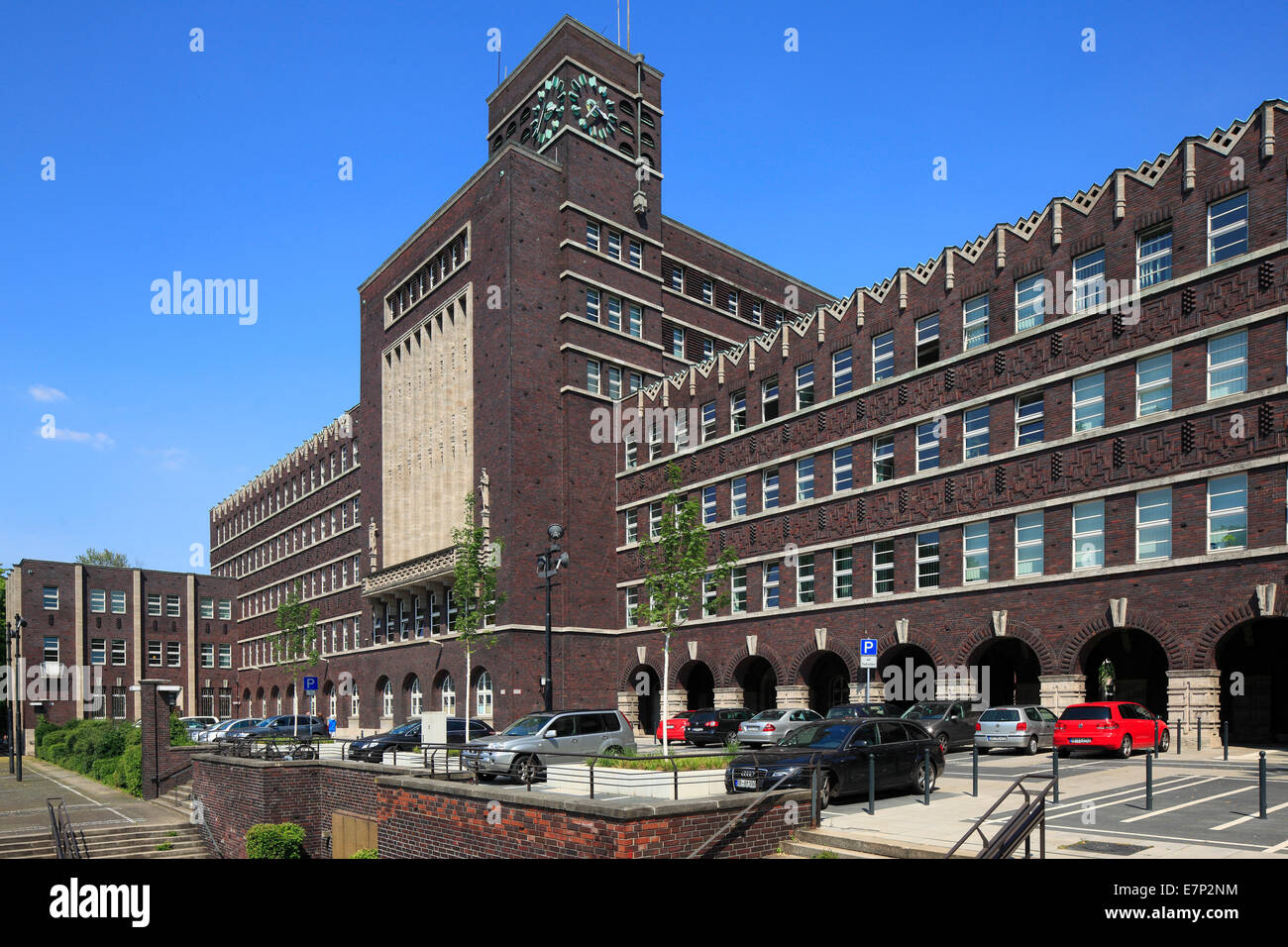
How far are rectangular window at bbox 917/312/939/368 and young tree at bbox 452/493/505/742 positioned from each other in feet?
67.1

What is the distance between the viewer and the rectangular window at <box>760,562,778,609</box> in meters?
43.5

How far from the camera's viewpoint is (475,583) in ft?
149

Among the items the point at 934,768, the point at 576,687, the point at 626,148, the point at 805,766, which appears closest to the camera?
the point at 805,766

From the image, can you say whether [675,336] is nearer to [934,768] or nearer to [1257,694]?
[1257,694]

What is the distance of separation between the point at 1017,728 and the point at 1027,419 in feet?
34.8

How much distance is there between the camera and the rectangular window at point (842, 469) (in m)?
40.5

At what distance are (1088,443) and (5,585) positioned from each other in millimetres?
93941

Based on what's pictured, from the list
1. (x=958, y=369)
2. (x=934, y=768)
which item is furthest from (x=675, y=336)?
(x=934, y=768)

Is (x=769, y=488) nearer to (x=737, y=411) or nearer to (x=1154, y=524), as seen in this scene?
(x=737, y=411)

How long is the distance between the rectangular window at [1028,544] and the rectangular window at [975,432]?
8.92 ft

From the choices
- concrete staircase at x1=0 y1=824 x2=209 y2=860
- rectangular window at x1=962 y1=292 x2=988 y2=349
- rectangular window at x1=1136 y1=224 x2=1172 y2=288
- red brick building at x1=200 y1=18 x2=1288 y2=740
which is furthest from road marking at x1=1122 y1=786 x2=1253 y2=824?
concrete staircase at x1=0 y1=824 x2=209 y2=860

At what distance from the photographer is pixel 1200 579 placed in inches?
1132

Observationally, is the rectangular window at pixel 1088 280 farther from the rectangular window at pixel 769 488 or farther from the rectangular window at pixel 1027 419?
the rectangular window at pixel 769 488
